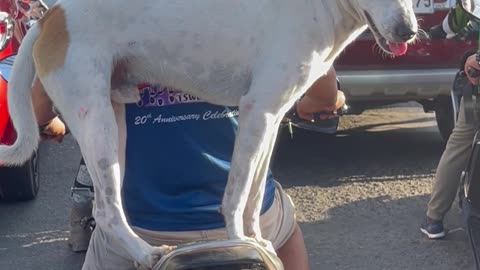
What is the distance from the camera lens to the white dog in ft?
6.70

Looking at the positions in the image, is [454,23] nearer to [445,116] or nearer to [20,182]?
[445,116]

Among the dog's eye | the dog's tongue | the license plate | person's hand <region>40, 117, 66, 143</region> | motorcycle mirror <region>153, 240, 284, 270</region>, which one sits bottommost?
the license plate

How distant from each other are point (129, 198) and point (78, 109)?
16.8 inches

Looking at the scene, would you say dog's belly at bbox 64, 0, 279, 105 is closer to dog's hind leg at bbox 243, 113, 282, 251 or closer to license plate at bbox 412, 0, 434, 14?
dog's hind leg at bbox 243, 113, 282, 251

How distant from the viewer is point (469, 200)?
458 cm

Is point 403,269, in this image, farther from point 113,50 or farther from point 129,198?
point 113,50

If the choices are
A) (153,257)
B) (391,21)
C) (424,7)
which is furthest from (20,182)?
(391,21)

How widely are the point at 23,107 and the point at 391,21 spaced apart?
86 cm

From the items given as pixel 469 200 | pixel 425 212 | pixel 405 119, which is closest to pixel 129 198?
pixel 469 200

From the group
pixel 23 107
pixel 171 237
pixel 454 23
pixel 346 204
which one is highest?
pixel 23 107

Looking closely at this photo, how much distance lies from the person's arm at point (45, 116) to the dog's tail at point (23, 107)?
4 cm

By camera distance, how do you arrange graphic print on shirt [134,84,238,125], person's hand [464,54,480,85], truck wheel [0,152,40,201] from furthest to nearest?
truck wheel [0,152,40,201] → person's hand [464,54,480,85] → graphic print on shirt [134,84,238,125]

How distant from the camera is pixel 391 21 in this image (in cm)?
202

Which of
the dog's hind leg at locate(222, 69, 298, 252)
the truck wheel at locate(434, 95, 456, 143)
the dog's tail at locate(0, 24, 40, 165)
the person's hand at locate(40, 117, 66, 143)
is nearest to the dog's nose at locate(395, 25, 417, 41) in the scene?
the dog's hind leg at locate(222, 69, 298, 252)
